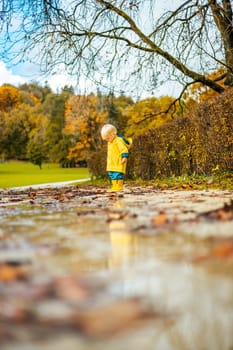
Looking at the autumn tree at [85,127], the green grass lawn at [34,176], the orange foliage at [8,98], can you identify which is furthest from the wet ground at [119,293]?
the orange foliage at [8,98]

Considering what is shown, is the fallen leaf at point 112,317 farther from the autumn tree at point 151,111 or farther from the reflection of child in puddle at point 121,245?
the autumn tree at point 151,111

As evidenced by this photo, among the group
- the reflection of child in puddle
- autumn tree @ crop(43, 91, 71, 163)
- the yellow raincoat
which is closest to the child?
the yellow raincoat

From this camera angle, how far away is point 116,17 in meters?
14.6

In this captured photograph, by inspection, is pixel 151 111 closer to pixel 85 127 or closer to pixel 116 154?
pixel 116 154

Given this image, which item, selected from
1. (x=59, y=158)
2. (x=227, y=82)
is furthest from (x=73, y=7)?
(x=59, y=158)

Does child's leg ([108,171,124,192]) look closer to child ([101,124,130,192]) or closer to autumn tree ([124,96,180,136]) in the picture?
child ([101,124,130,192])

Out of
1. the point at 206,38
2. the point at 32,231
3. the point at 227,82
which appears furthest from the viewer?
the point at 227,82

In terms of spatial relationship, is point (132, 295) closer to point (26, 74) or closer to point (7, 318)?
point (7, 318)

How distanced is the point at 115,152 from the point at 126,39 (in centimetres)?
733

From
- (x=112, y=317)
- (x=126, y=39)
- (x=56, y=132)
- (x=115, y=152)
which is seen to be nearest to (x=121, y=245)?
(x=112, y=317)

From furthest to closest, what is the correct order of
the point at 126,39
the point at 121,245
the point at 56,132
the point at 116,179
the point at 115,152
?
the point at 56,132 → the point at 126,39 → the point at 116,179 → the point at 115,152 → the point at 121,245

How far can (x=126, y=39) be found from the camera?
14242 mm

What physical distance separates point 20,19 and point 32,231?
11.7 m

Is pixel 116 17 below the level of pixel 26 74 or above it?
above
